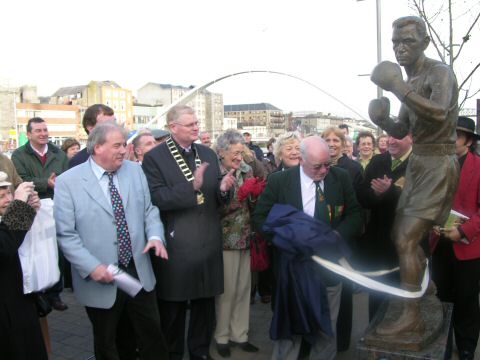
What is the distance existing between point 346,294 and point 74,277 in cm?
242

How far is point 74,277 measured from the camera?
131 inches

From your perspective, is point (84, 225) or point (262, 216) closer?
point (84, 225)

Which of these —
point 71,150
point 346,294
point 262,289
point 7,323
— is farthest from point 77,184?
point 71,150

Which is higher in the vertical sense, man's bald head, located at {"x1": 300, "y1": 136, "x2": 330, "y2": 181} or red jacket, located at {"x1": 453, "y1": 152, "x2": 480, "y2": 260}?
man's bald head, located at {"x1": 300, "y1": 136, "x2": 330, "y2": 181}

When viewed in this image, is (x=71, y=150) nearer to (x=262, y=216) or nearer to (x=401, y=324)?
(x=262, y=216)

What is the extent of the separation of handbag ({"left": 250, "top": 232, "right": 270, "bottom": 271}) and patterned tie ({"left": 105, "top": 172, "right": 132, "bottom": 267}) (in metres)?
1.41

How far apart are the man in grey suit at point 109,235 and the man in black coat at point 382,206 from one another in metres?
1.92

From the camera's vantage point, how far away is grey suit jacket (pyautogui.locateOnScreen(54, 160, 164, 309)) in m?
3.13

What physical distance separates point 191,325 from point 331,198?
164 centimetres

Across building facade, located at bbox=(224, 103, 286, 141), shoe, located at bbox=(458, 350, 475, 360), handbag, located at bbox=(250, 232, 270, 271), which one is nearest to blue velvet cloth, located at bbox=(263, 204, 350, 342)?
handbag, located at bbox=(250, 232, 270, 271)

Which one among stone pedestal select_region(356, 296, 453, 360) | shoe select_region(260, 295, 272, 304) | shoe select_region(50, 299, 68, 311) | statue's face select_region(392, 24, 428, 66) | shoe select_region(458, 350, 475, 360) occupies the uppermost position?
statue's face select_region(392, 24, 428, 66)

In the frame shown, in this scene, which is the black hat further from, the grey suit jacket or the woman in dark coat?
the woman in dark coat

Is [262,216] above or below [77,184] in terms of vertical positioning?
below

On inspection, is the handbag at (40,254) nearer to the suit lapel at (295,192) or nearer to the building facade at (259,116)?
the suit lapel at (295,192)
